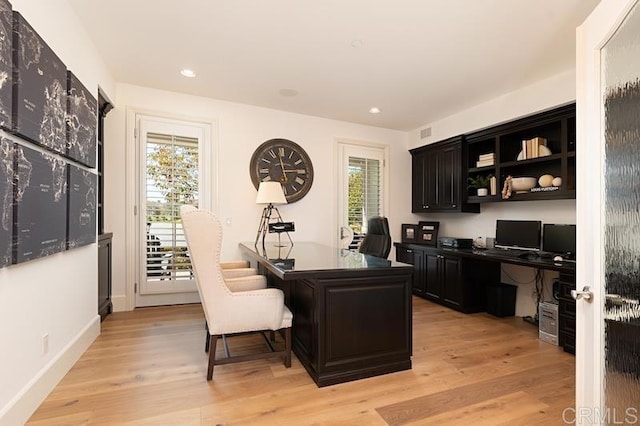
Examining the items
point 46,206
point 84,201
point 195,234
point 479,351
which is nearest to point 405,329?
point 479,351

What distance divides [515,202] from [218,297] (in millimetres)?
3715

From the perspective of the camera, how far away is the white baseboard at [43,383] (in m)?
1.68

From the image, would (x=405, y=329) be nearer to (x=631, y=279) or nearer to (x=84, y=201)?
(x=631, y=279)

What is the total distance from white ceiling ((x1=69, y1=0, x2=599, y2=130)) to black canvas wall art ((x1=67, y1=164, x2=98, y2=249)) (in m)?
1.25

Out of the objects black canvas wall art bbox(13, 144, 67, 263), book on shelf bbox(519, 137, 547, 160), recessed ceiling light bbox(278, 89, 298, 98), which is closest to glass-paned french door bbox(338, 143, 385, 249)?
recessed ceiling light bbox(278, 89, 298, 98)

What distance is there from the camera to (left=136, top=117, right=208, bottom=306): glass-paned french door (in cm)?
395

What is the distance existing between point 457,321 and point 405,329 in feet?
5.14

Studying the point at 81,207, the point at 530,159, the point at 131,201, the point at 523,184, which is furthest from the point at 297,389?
the point at 530,159

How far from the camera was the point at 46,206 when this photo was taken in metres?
1.97

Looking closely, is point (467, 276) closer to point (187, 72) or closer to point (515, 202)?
point (515, 202)

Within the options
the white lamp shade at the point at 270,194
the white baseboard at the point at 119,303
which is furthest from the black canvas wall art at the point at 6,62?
the white baseboard at the point at 119,303

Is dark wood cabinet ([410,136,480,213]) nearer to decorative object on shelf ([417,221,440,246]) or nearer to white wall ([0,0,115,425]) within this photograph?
decorative object on shelf ([417,221,440,246])

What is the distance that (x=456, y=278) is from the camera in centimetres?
406

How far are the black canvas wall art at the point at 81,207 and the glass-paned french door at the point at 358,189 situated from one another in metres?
3.17
